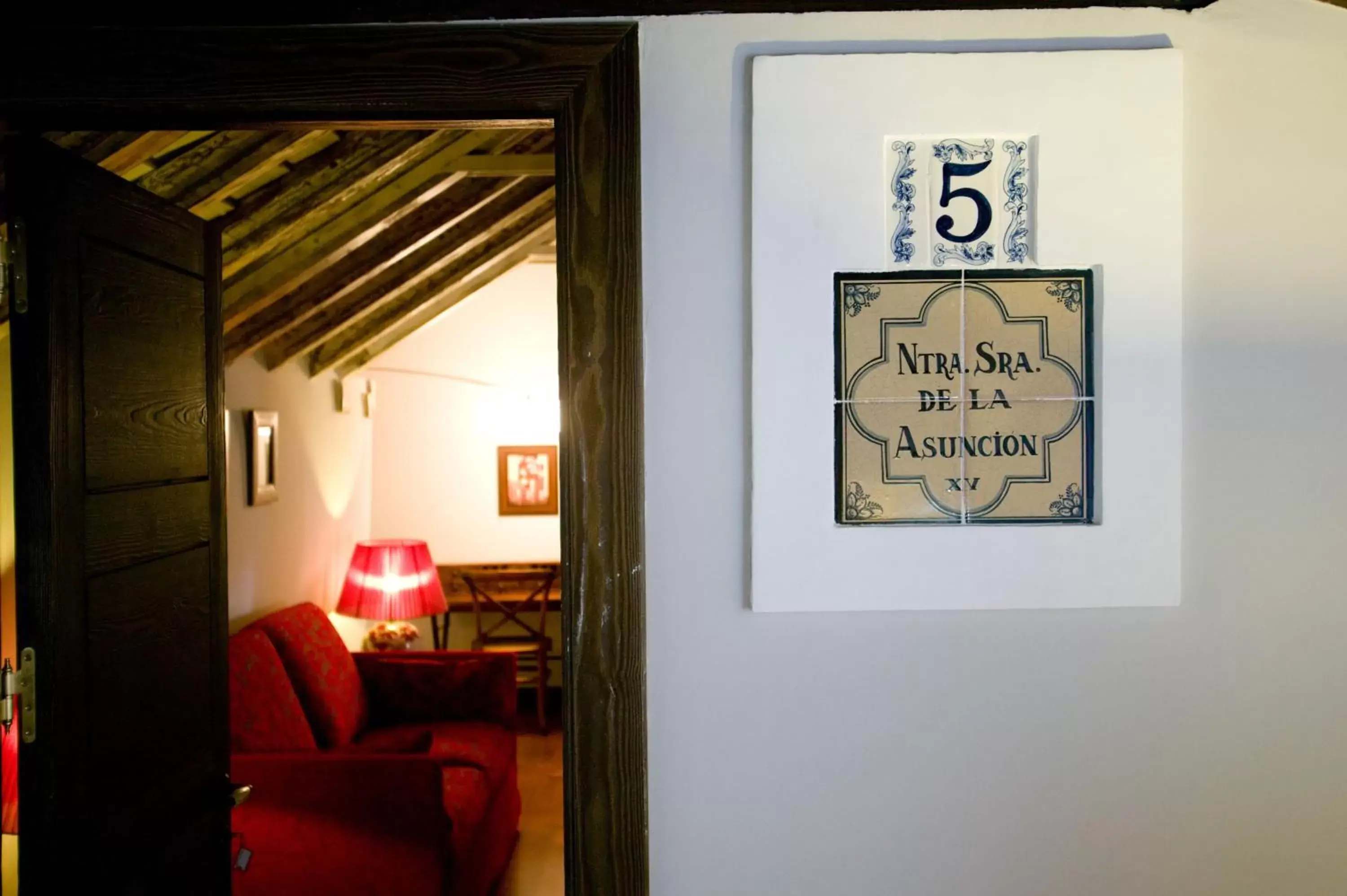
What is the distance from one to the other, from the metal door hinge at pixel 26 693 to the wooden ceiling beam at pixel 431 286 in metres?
3.61

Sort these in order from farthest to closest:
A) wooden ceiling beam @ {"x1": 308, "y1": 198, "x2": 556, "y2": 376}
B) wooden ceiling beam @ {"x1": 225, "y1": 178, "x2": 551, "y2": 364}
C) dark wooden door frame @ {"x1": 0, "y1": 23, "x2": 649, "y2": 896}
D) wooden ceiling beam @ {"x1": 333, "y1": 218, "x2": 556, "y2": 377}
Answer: wooden ceiling beam @ {"x1": 333, "y1": 218, "x2": 556, "y2": 377}
wooden ceiling beam @ {"x1": 308, "y1": 198, "x2": 556, "y2": 376}
wooden ceiling beam @ {"x1": 225, "y1": 178, "x2": 551, "y2": 364}
dark wooden door frame @ {"x1": 0, "y1": 23, "x2": 649, "y2": 896}

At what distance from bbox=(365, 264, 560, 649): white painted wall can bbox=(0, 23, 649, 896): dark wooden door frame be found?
5.26 meters

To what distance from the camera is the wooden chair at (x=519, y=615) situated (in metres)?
6.02

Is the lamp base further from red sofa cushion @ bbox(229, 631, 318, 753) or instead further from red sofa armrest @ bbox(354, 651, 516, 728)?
red sofa cushion @ bbox(229, 631, 318, 753)

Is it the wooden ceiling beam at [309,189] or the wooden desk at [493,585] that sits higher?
the wooden ceiling beam at [309,189]

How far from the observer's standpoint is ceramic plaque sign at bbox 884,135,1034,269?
147cm

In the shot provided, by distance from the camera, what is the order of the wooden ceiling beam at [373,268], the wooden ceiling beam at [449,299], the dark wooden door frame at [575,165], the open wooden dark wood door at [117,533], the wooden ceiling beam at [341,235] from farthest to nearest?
1. the wooden ceiling beam at [449,299]
2. the wooden ceiling beam at [373,268]
3. the wooden ceiling beam at [341,235]
4. the open wooden dark wood door at [117,533]
5. the dark wooden door frame at [575,165]

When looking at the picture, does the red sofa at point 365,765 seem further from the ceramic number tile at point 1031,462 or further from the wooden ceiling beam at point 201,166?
the ceramic number tile at point 1031,462

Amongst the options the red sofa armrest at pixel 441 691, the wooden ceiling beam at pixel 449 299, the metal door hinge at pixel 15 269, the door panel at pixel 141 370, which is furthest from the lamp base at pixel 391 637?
the metal door hinge at pixel 15 269

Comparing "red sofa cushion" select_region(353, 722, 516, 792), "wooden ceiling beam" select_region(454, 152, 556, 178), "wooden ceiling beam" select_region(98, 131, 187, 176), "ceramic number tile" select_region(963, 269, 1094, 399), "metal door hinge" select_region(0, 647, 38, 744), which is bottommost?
"red sofa cushion" select_region(353, 722, 516, 792)

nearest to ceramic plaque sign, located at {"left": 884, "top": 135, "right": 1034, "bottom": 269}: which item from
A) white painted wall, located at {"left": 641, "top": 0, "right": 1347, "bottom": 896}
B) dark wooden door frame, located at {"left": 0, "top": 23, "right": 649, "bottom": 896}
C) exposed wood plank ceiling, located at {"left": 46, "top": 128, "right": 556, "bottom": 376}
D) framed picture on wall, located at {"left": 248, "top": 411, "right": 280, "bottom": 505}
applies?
white painted wall, located at {"left": 641, "top": 0, "right": 1347, "bottom": 896}

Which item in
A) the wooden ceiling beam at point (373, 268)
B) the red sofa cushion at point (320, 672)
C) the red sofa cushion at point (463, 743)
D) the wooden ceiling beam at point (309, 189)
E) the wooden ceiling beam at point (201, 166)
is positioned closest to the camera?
the wooden ceiling beam at point (201, 166)

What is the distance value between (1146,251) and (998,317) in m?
0.23

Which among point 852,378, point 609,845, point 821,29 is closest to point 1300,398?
point 852,378
